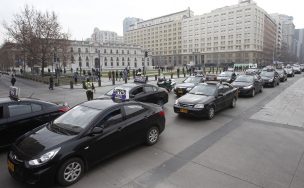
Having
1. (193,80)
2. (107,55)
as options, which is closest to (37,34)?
(193,80)

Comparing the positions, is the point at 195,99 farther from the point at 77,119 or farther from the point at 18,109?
the point at 18,109

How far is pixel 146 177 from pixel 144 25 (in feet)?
533

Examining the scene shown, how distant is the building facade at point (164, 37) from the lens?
444 feet

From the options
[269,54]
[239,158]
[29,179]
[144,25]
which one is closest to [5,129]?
[29,179]

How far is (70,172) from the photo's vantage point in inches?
182

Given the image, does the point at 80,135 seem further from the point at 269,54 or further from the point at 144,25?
the point at 144,25

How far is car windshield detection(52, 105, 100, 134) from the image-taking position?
5.11 m

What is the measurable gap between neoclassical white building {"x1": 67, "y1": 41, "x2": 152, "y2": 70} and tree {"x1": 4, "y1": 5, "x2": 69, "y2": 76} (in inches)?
2258

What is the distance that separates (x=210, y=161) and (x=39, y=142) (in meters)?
3.97

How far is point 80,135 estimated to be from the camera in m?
4.82

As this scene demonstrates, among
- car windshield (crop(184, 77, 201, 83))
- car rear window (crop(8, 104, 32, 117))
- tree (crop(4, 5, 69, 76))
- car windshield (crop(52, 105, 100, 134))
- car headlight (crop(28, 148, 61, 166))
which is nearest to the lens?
car headlight (crop(28, 148, 61, 166))

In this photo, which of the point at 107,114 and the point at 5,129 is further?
the point at 5,129

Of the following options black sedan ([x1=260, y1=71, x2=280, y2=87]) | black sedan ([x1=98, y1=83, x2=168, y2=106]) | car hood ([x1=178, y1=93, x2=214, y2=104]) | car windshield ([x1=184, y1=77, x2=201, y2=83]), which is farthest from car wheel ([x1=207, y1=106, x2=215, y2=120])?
black sedan ([x1=260, y1=71, x2=280, y2=87])

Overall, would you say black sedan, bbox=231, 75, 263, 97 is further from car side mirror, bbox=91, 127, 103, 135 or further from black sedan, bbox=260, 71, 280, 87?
car side mirror, bbox=91, 127, 103, 135
